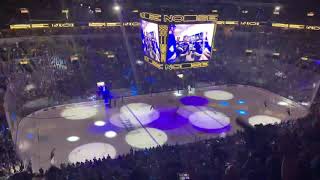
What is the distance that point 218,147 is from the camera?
12664 millimetres

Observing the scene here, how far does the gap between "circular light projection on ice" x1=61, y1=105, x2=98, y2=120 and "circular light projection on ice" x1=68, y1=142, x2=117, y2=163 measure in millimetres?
5012

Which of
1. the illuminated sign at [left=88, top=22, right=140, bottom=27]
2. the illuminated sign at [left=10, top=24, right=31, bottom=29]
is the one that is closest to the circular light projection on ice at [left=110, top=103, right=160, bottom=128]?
the illuminated sign at [left=88, top=22, right=140, bottom=27]

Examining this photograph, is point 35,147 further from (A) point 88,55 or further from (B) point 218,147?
(A) point 88,55

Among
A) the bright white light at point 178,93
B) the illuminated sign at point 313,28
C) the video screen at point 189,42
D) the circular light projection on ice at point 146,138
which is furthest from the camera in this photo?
the illuminated sign at point 313,28

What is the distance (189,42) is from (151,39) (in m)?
3.23

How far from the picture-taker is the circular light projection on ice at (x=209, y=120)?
69.7 feet

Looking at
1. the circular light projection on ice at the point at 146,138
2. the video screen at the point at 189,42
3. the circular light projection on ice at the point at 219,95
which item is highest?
the video screen at the point at 189,42

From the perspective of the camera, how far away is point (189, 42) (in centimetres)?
2277

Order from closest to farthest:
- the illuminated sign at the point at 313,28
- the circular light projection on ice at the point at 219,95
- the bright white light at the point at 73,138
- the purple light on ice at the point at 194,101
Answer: the bright white light at the point at 73,138 < the purple light on ice at the point at 194,101 < the circular light projection on ice at the point at 219,95 < the illuminated sign at the point at 313,28

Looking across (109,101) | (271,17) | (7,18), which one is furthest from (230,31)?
Answer: (7,18)

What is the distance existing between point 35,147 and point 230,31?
106 ft

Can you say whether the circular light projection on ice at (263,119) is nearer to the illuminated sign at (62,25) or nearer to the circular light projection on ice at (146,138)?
the circular light projection on ice at (146,138)

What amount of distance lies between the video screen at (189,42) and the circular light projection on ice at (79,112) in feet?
26.4

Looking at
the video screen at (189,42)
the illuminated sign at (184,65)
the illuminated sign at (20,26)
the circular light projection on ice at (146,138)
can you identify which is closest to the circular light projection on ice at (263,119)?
the illuminated sign at (184,65)
